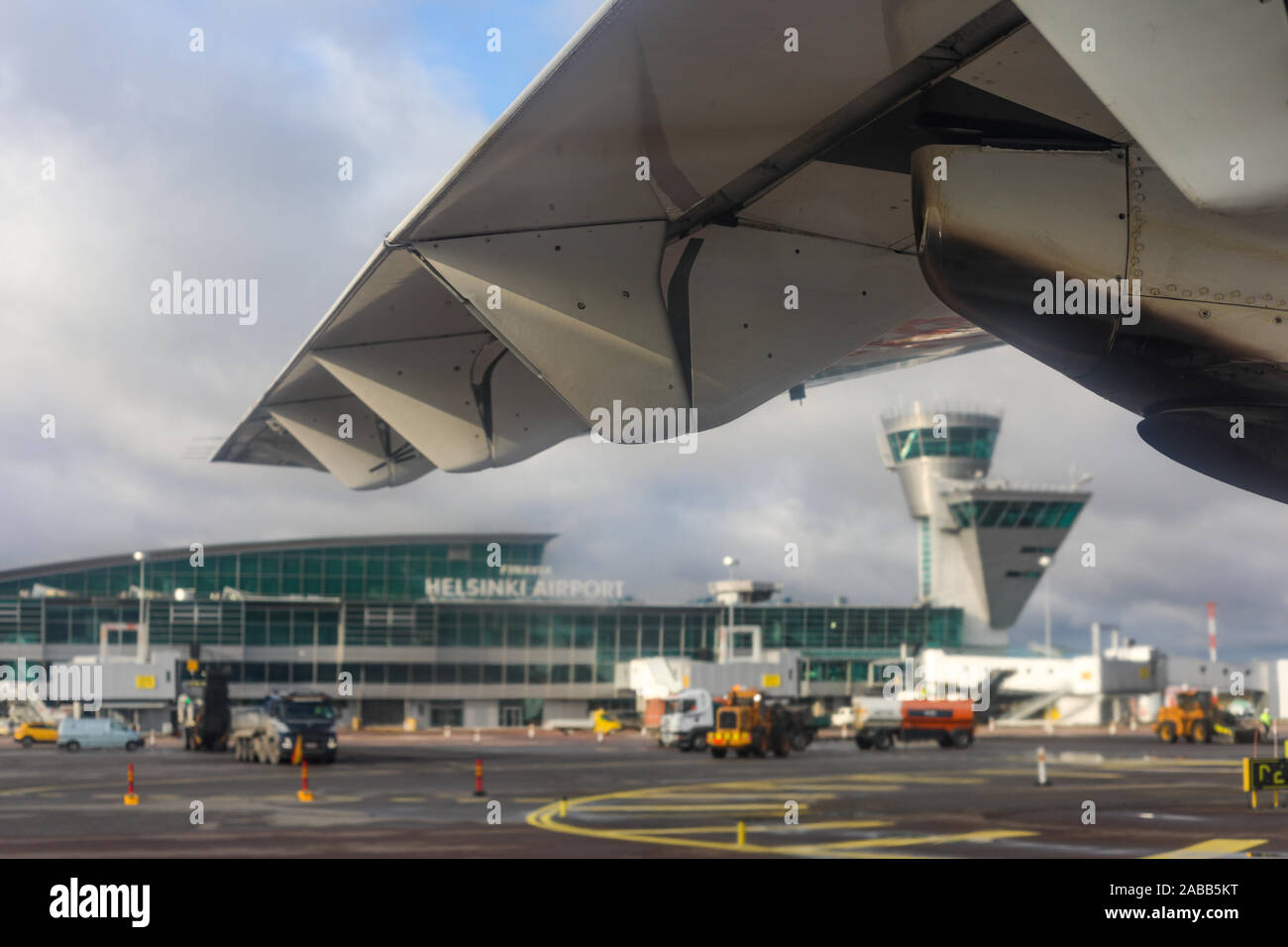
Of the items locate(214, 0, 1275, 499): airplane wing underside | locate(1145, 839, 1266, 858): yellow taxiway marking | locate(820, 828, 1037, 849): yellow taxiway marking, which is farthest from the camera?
locate(820, 828, 1037, 849): yellow taxiway marking

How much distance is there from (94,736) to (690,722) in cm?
2300

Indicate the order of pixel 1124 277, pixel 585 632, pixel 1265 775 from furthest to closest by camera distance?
pixel 585 632 < pixel 1265 775 < pixel 1124 277

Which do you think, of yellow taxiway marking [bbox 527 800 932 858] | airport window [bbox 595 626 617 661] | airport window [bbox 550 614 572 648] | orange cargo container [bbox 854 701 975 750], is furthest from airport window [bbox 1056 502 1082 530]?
yellow taxiway marking [bbox 527 800 932 858]

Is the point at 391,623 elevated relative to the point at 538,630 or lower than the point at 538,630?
elevated

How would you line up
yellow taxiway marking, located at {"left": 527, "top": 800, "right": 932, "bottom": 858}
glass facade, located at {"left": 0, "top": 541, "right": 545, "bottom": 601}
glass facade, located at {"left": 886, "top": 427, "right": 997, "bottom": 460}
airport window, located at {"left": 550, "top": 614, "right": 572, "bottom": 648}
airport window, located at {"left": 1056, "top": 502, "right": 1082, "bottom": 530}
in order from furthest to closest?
1. glass facade, located at {"left": 886, "top": 427, "right": 997, "bottom": 460}
2. airport window, located at {"left": 1056, "top": 502, "right": 1082, "bottom": 530}
3. airport window, located at {"left": 550, "top": 614, "right": 572, "bottom": 648}
4. glass facade, located at {"left": 0, "top": 541, "right": 545, "bottom": 601}
5. yellow taxiway marking, located at {"left": 527, "top": 800, "right": 932, "bottom": 858}

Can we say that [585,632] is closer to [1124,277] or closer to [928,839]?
[928,839]

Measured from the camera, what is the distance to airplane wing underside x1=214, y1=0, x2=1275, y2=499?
17.5 ft

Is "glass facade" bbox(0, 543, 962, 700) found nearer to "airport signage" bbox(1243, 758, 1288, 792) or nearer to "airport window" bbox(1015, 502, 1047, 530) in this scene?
"airport window" bbox(1015, 502, 1047, 530)

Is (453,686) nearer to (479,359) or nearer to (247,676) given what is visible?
(247,676)

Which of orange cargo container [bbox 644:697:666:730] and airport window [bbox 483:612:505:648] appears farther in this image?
airport window [bbox 483:612:505:648]

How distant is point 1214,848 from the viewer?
15.7 m

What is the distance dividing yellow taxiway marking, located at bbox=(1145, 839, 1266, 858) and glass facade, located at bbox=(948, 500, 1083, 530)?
72.8 meters

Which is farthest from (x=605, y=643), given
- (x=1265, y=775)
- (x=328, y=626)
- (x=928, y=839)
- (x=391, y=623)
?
(x=928, y=839)

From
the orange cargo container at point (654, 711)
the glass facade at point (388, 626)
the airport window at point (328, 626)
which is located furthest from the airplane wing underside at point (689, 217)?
the airport window at point (328, 626)
